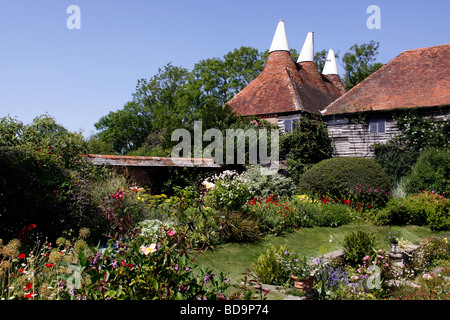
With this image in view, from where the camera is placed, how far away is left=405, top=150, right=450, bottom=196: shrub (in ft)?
43.4

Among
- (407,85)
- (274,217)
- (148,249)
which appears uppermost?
(407,85)

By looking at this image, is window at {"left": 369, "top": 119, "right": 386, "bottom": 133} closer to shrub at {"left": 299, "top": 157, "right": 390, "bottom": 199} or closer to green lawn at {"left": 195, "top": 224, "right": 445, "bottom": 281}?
shrub at {"left": 299, "top": 157, "right": 390, "bottom": 199}

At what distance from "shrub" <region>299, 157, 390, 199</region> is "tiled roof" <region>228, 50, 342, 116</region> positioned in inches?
259

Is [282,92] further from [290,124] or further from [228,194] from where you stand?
[228,194]

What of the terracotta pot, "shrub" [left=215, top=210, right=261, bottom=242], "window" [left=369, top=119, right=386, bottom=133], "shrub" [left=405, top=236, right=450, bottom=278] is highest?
"window" [left=369, top=119, right=386, bottom=133]

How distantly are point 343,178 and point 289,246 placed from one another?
18.0 ft

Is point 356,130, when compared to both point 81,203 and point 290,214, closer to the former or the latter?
point 290,214

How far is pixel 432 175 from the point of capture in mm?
13398

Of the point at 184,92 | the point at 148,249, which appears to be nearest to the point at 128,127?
the point at 184,92

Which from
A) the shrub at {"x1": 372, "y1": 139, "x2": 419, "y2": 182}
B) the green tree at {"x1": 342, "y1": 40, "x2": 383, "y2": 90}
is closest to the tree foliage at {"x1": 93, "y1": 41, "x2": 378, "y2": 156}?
the green tree at {"x1": 342, "y1": 40, "x2": 383, "y2": 90}

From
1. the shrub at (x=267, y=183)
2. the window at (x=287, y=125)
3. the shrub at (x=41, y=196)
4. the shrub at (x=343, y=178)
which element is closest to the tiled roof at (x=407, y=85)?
the window at (x=287, y=125)

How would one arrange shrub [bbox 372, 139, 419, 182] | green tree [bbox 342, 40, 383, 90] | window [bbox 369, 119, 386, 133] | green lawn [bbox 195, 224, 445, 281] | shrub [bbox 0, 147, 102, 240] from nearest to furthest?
1. shrub [bbox 0, 147, 102, 240]
2. green lawn [bbox 195, 224, 445, 281]
3. shrub [bbox 372, 139, 419, 182]
4. window [bbox 369, 119, 386, 133]
5. green tree [bbox 342, 40, 383, 90]

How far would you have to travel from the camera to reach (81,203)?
6746 mm
